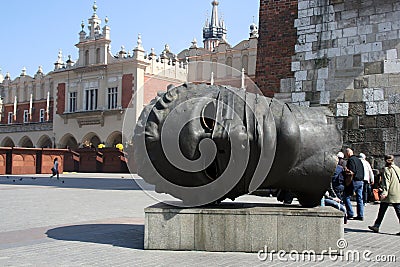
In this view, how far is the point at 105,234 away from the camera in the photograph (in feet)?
23.5

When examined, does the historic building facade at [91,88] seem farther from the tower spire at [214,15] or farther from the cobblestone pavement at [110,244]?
the tower spire at [214,15]

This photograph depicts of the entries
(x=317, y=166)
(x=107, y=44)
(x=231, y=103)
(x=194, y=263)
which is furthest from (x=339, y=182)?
(x=107, y=44)

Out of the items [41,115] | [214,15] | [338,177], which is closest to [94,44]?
[41,115]

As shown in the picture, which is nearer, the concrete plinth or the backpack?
the concrete plinth

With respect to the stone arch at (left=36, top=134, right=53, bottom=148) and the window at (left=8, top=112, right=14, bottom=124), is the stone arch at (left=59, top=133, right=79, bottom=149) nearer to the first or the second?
the stone arch at (left=36, top=134, right=53, bottom=148)

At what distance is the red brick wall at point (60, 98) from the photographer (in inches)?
2021

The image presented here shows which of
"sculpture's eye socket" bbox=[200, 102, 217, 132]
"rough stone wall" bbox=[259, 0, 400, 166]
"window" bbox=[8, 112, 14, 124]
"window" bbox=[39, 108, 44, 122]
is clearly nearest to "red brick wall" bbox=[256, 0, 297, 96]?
"rough stone wall" bbox=[259, 0, 400, 166]

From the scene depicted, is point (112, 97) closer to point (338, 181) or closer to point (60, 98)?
point (60, 98)

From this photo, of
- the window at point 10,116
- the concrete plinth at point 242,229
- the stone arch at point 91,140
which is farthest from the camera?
the window at point 10,116

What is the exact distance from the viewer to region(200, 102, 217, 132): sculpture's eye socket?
595 cm

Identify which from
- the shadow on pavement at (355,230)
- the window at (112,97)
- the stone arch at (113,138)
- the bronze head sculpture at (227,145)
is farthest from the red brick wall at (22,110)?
the bronze head sculpture at (227,145)

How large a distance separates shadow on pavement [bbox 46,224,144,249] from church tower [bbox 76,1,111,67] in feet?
135

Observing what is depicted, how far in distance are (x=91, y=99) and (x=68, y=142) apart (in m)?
5.99

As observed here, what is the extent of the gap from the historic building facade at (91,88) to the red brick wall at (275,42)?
90.2 feet
